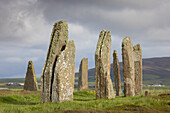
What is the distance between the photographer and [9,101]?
805 inches

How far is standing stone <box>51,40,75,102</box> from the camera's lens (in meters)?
17.7

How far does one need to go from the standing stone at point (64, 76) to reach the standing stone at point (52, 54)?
18.9 inches

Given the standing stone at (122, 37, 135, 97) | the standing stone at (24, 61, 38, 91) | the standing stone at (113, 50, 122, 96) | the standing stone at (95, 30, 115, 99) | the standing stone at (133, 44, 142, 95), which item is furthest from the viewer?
the standing stone at (24, 61, 38, 91)

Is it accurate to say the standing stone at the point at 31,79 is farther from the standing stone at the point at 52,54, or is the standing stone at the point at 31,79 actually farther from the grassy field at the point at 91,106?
the standing stone at the point at 52,54

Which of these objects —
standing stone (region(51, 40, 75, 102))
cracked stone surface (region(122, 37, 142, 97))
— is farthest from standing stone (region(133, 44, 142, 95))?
standing stone (region(51, 40, 75, 102))

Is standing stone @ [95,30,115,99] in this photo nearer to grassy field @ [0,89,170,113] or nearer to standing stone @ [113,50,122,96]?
grassy field @ [0,89,170,113]

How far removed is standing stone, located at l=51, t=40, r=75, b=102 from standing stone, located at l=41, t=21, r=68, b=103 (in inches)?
18.9

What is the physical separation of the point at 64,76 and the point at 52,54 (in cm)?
179

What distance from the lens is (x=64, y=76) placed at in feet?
59.1

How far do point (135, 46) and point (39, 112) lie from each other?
1835 cm

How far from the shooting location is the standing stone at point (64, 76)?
17.7 metres

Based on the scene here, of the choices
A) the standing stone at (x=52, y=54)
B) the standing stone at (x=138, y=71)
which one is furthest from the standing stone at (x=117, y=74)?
the standing stone at (x=52, y=54)

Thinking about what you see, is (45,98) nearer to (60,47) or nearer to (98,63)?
(60,47)

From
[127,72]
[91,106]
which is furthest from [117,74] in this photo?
[91,106]
